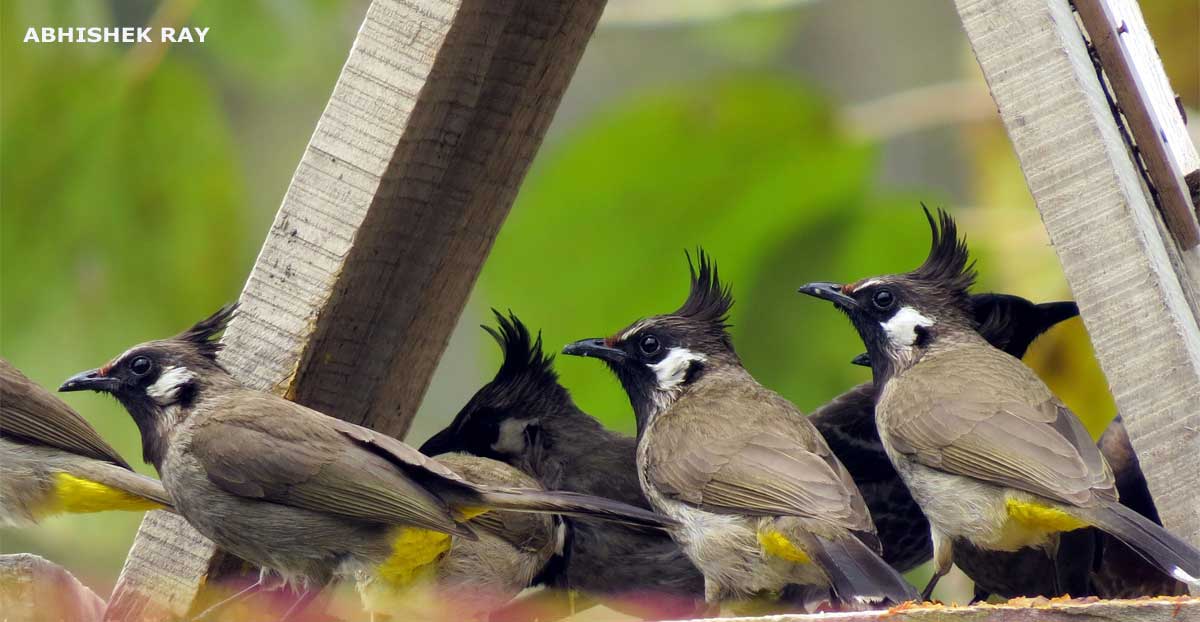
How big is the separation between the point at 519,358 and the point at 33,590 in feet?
3.95

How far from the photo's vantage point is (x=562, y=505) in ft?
7.49

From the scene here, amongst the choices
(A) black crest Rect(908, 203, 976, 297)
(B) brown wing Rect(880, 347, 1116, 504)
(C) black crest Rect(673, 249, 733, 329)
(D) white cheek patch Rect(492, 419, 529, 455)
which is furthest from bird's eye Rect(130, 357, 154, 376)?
(A) black crest Rect(908, 203, 976, 297)

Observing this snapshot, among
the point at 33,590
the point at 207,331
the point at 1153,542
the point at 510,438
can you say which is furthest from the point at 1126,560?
the point at 33,590

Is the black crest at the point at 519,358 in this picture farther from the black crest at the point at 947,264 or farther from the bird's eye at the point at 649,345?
the black crest at the point at 947,264

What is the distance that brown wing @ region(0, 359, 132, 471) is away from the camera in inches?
104

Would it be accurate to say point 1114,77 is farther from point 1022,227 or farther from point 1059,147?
point 1022,227

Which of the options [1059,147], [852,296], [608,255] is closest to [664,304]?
[608,255]

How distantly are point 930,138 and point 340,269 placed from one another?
496 cm

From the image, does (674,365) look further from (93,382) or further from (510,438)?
(93,382)

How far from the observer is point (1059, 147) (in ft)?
6.82

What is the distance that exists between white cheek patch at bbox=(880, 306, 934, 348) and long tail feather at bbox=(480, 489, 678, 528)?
2.01ft

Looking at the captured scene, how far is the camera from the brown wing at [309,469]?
2.33m

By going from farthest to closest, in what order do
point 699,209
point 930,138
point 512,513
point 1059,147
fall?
point 930,138, point 699,209, point 512,513, point 1059,147

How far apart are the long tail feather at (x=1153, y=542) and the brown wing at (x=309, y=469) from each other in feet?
3.13
